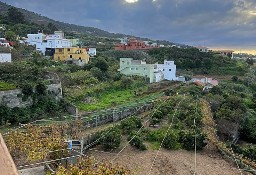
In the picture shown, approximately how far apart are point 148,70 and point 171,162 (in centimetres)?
2296

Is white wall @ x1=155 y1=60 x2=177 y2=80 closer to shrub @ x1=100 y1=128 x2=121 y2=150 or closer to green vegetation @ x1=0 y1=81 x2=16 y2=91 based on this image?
green vegetation @ x1=0 y1=81 x2=16 y2=91

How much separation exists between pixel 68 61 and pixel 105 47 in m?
22.7

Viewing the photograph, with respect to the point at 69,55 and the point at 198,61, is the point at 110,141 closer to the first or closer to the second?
the point at 69,55

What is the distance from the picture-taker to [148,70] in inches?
1444

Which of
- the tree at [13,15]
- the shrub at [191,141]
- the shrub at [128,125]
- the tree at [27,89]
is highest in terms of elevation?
the tree at [13,15]

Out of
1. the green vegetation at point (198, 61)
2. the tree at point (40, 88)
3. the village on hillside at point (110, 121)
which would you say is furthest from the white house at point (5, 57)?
the green vegetation at point (198, 61)

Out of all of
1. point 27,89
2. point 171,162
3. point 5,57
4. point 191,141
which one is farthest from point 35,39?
point 171,162

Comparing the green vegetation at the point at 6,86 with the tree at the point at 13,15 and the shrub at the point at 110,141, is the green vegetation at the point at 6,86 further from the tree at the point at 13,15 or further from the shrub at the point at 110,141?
the tree at the point at 13,15

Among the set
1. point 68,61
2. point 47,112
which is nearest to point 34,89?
point 47,112

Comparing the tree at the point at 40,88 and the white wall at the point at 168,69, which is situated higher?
the white wall at the point at 168,69

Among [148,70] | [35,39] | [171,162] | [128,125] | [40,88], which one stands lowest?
[171,162]

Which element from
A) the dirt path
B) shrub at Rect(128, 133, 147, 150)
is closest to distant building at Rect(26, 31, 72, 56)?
shrub at Rect(128, 133, 147, 150)

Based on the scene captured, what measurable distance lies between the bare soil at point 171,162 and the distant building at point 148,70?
21.0 m

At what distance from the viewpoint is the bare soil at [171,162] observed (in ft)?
43.3
